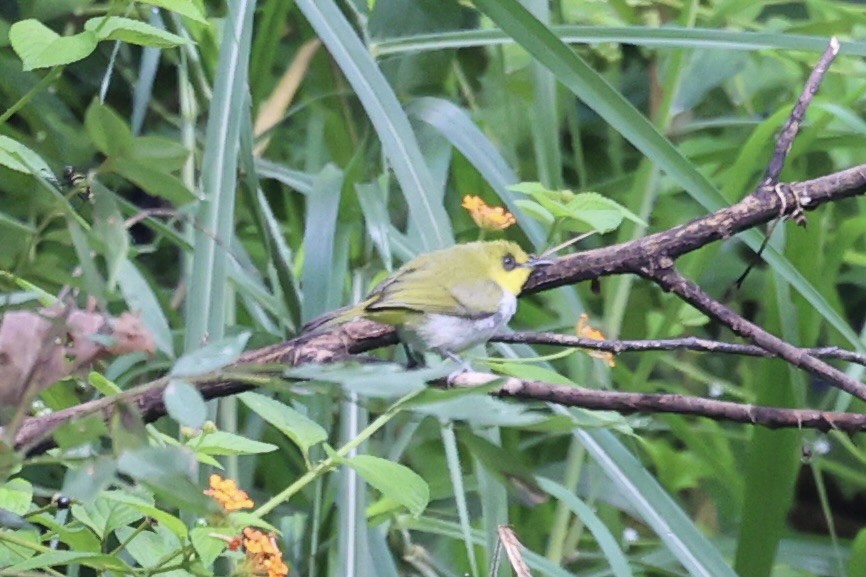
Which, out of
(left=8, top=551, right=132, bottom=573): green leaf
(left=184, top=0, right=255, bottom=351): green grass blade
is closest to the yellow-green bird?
(left=184, top=0, right=255, bottom=351): green grass blade

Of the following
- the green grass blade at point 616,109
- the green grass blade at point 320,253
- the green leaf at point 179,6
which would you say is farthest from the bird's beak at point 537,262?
the green leaf at point 179,6

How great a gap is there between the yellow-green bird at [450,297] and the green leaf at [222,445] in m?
0.21

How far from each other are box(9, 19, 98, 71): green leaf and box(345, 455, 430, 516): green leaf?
30cm

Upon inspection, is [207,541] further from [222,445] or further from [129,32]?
[129,32]

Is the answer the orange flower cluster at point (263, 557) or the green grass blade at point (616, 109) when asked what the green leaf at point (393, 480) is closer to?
the orange flower cluster at point (263, 557)

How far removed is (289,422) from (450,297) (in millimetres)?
372

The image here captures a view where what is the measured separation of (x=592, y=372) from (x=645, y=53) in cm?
86

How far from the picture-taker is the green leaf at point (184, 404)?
0.44m

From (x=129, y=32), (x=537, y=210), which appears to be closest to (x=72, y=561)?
(x=129, y=32)

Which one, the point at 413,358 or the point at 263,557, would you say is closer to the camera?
the point at 263,557

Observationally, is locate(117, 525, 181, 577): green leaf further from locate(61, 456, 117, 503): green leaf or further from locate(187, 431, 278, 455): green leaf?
locate(61, 456, 117, 503): green leaf

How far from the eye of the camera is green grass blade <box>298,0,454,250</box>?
3.43ft

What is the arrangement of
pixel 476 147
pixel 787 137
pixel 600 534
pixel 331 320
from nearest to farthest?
pixel 787 137, pixel 331 320, pixel 600 534, pixel 476 147

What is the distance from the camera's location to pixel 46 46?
741 mm
